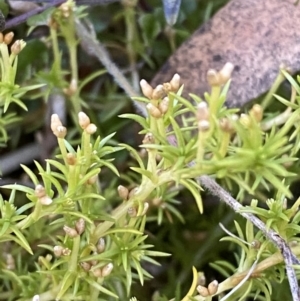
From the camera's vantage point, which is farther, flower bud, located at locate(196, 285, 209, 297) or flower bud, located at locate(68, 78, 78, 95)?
flower bud, located at locate(68, 78, 78, 95)

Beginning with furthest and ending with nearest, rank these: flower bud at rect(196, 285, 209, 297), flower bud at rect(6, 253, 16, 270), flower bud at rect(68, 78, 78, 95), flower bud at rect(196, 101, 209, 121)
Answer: flower bud at rect(68, 78, 78, 95) < flower bud at rect(6, 253, 16, 270) < flower bud at rect(196, 285, 209, 297) < flower bud at rect(196, 101, 209, 121)

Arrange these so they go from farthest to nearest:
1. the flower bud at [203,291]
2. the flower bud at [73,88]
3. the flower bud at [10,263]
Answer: the flower bud at [73,88] → the flower bud at [10,263] → the flower bud at [203,291]

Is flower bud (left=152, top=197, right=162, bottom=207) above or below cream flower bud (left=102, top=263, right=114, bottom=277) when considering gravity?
below

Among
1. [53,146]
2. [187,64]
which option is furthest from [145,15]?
[53,146]

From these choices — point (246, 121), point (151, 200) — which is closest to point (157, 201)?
point (151, 200)

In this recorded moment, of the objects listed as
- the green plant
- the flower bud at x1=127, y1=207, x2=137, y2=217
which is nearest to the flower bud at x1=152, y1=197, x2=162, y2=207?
the green plant

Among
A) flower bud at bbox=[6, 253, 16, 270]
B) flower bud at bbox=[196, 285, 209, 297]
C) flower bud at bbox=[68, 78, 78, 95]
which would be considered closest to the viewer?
flower bud at bbox=[196, 285, 209, 297]

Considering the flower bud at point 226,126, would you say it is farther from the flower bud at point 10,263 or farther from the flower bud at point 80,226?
the flower bud at point 10,263

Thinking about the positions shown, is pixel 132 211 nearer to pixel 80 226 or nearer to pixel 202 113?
pixel 80 226

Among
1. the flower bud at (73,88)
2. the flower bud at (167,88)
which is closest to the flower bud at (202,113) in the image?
the flower bud at (167,88)

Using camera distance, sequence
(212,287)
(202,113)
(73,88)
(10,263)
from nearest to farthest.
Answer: (202,113)
(212,287)
(10,263)
(73,88)

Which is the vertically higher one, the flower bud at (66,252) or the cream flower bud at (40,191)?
the cream flower bud at (40,191)

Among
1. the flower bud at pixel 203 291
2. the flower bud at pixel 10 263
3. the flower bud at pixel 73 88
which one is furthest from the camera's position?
the flower bud at pixel 73 88

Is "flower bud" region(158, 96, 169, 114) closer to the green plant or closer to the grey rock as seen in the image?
the green plant
